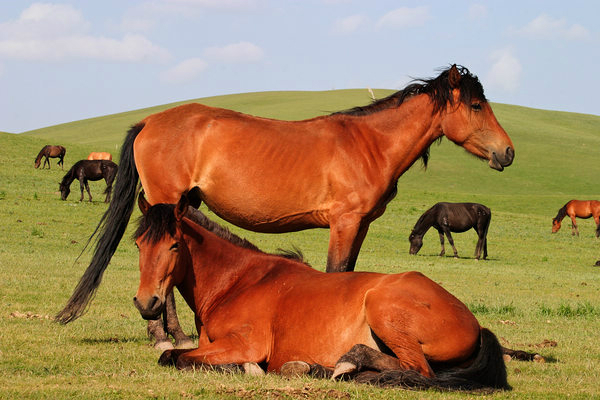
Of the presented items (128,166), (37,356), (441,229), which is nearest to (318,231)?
(441,229)

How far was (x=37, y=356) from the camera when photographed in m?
6.23

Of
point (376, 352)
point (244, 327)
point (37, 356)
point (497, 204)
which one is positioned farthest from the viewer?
point (497, 204)

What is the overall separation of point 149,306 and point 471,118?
428 centimetres

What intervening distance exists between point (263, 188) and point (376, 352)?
269 cm

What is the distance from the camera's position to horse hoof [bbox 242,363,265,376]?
17.7 ft

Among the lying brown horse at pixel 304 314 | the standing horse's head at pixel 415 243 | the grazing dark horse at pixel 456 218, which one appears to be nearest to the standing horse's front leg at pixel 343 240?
the lying brown horse at pixel 304 314

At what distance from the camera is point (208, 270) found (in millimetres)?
6133

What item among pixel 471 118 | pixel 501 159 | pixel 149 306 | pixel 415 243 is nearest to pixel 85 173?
pixel 415 243

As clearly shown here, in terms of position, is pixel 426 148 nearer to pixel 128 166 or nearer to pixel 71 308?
pixel 128 166

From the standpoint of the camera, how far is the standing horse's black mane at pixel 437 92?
763 centimetres

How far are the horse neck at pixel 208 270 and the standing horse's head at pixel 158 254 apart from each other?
0.29 metres

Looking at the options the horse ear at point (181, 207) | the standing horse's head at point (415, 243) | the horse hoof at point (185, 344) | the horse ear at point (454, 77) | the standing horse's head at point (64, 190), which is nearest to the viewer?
the horse ear at point (181, 207)

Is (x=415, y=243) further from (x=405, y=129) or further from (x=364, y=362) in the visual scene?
(x=364, y=362)

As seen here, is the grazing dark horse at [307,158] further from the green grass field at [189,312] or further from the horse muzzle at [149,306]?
the horse muzzle at [149,306]
